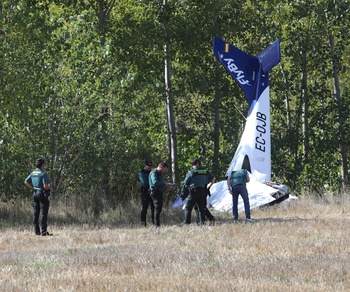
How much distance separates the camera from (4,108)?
953 inches

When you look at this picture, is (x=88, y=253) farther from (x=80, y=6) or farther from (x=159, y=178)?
(x=80, y=6)

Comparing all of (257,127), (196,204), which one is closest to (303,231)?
(196,204)

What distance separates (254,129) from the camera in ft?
85.7

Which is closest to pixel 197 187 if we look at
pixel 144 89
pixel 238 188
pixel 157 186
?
pixel 157 186

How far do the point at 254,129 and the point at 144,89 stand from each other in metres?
3.76

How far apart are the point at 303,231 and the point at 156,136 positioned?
12724mm

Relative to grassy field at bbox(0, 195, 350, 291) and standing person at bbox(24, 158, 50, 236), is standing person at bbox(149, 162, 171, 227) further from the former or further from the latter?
standing person at bbox(24, 158, 50, 236)

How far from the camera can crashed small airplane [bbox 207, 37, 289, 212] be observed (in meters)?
25.0

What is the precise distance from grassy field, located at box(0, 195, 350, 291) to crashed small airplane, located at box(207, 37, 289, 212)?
7.39 ft

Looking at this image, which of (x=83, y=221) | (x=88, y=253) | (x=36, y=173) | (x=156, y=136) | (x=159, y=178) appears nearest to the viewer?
(x=88, y=253)

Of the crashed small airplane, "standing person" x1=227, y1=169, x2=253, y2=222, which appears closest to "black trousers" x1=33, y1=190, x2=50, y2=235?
"standing person" x1=227, y1=169, x2=253, y2=222

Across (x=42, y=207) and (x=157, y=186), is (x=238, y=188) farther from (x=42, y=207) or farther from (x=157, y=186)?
(x=42, y=207)

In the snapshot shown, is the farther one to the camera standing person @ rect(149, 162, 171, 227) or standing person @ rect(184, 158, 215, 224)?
standing person @ rect(149, 162, 171, 227)

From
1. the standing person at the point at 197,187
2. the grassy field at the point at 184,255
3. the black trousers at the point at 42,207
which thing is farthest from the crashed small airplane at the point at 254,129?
the black trousers at the point at 42,207
